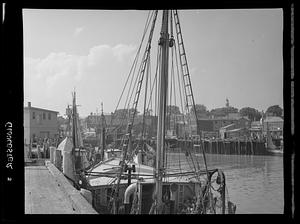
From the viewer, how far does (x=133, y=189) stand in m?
3.83

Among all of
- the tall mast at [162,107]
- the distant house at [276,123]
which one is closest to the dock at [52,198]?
the tall mast at [162,107]

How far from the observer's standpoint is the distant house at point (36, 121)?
2535 mm

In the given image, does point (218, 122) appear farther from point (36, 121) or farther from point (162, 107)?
point (36, 121)

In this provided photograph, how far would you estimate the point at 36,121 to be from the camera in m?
2.78

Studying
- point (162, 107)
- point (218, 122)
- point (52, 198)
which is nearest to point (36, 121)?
point (52, 198)

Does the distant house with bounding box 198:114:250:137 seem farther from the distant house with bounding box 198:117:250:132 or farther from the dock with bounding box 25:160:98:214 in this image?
the dock with bounding box 25:160:98:214

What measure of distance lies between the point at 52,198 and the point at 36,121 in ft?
3.46

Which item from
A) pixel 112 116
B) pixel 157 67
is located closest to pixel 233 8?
pixel 157 67

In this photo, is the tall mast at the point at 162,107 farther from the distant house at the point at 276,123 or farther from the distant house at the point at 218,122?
the distant house at the point at 276,123

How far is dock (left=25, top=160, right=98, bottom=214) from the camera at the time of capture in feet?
8.86

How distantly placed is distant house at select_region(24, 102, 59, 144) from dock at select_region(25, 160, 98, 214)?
0.61 meters
